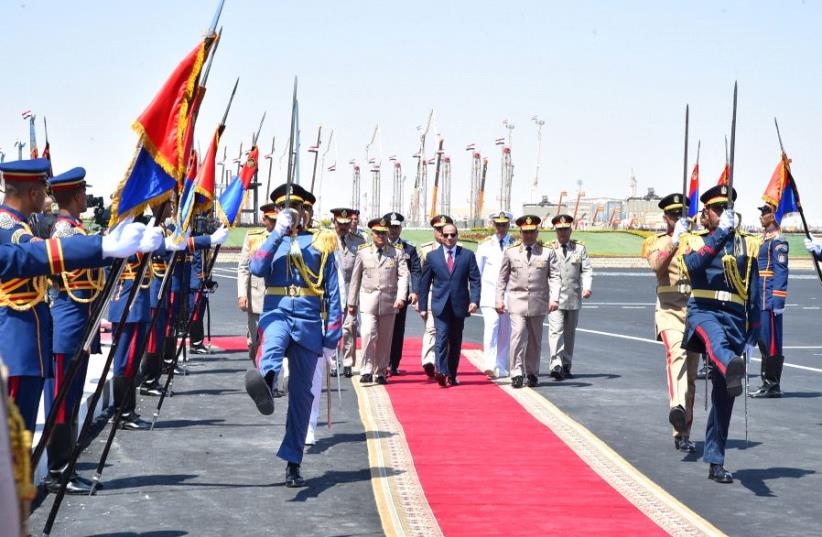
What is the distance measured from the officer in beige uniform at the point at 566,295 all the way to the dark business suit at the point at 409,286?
1721 millimetres

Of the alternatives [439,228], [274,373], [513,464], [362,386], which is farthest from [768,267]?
[274,373]

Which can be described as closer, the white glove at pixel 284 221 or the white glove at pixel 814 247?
the white glove at pixel 284 221

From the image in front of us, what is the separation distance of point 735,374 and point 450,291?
7023mm

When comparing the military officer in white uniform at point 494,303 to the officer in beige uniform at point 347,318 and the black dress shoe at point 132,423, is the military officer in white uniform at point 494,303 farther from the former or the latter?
the black dress shoe at point 132,423

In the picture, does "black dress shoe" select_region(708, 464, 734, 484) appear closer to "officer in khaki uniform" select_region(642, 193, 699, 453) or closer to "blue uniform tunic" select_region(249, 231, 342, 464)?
"officer in khaki uniform" select_region(642, 193, 699, 453)

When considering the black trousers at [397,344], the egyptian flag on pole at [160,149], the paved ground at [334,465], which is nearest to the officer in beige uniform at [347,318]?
the black trousers at [397,344]

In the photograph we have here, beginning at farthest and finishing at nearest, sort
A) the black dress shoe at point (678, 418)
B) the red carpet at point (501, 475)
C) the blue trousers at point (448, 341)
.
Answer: the blue trousers at point (448, 341), the black dress shoe at point (678, 418), the red carpet at point (501, 475)

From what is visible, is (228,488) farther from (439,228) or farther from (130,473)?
(439,228)

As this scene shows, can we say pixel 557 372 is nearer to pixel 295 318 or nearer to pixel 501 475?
pixel 501 475

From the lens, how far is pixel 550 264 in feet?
53.8

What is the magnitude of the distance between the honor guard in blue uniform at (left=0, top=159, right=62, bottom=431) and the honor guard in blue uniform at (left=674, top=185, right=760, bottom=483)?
4.68 metres

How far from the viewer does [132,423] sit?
11781 mm

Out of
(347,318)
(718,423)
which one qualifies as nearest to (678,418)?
(718,423)

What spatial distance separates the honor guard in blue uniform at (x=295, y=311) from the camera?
30.0 ft
